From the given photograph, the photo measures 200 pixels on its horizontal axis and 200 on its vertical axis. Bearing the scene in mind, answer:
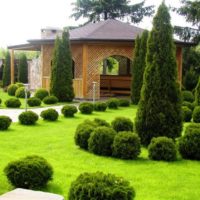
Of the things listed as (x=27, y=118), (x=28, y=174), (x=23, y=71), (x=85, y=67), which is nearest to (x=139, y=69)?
(x=85, y=67)

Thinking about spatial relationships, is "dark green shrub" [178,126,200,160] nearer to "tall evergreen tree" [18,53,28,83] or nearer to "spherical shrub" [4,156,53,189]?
"spherical shrub" [4,156,53,189]

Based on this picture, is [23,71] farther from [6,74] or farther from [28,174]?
[28,174]

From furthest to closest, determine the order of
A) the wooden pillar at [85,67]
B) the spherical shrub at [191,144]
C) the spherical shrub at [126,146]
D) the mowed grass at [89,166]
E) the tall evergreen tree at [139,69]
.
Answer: the wooden pillar at [85,67], the tall evergreen tree at [139,69], the spherical shrub at [191,144], the spherical shrub at [126,146], the mowed grass at [89,166]

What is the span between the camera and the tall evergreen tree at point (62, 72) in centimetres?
2369

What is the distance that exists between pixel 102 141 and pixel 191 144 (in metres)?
2.11

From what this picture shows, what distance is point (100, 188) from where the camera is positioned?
19.0ft

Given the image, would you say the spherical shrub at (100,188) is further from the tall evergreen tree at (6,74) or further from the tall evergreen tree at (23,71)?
the tall evergreen tree at (6,74)

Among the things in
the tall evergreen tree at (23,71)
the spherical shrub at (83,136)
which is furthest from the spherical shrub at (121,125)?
the tall evergreen tree at (23,71)

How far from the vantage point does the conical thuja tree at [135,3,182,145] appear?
37.5 ft

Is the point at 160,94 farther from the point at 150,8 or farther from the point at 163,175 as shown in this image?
the point at 150,8

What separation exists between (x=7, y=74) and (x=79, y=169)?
2734 cm

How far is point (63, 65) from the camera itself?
23.8 meters

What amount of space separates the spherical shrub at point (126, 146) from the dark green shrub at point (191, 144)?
1.13 meters

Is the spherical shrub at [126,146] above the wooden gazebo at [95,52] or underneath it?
underneath
